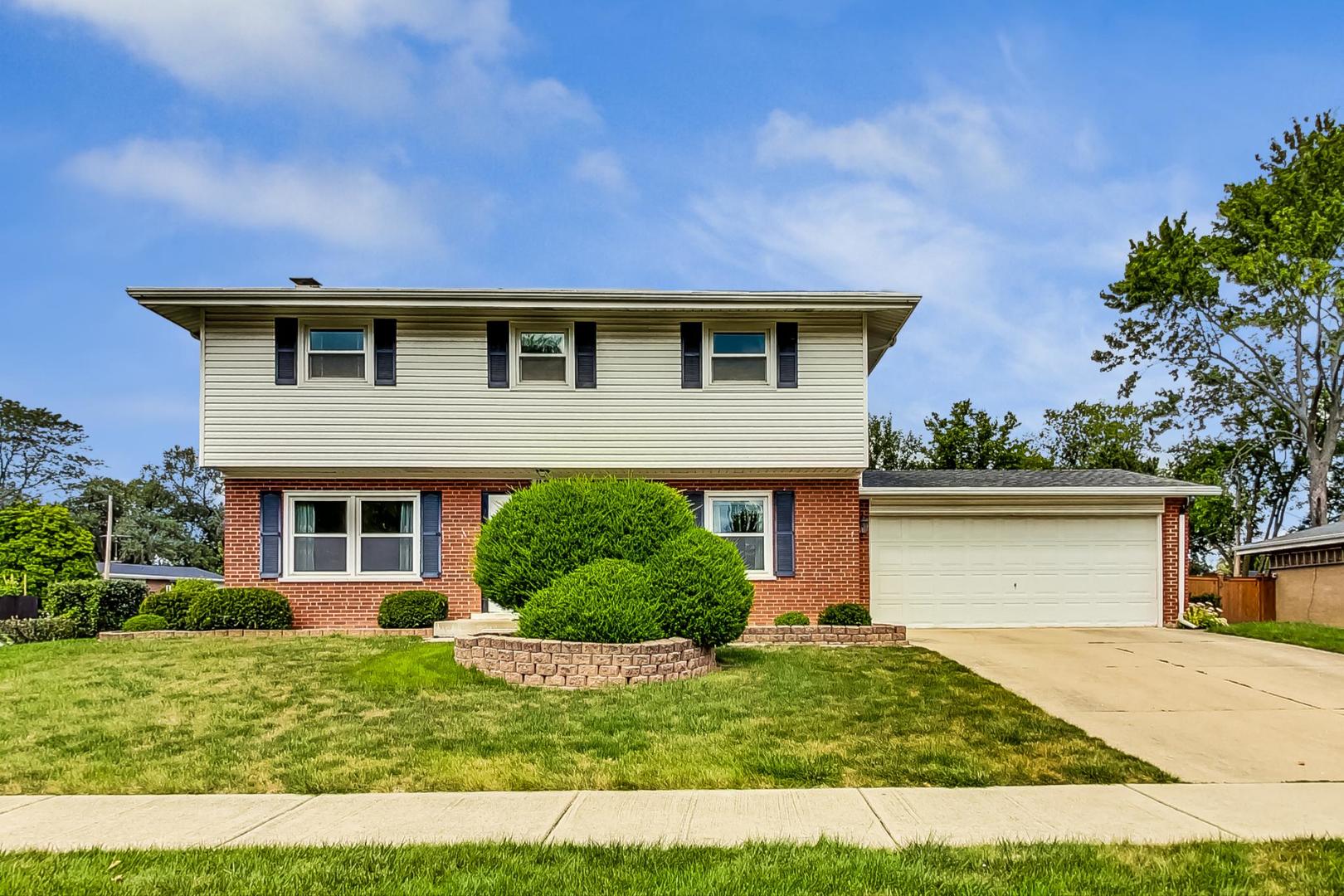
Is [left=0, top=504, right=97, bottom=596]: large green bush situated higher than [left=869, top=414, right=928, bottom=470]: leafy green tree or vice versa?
[left=869, top=414, right=928, bottom=470]: leafy green tree

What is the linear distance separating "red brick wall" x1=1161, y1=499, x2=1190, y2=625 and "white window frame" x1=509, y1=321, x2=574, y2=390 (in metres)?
11.0

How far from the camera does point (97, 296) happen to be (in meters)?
20.3

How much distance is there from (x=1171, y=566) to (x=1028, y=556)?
2.57 meters

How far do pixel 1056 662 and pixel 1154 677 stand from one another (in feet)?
4.22

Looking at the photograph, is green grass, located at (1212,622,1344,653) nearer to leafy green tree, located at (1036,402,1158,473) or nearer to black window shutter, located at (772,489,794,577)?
black window shutter, located at (772,489,794,577)

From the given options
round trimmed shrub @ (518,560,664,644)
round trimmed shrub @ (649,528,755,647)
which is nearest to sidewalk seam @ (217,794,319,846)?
round trimmed shrub @ (518,560,664,644)

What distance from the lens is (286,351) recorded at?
16.5 m

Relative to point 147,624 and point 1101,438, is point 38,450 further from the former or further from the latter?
point 1101,438

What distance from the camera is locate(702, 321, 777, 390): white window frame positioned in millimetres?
16688

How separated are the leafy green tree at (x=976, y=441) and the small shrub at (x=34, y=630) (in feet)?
72.1

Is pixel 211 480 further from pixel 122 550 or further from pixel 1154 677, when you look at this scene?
pixel 1154 677

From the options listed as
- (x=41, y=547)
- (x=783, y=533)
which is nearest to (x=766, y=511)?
(x=783, y=533)

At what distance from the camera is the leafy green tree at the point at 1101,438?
34.7 meters

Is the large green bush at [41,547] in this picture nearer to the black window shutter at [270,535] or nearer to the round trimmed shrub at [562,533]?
the black window shutter at [270,535]
